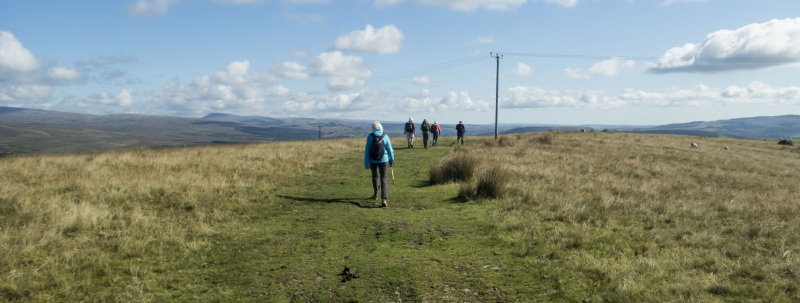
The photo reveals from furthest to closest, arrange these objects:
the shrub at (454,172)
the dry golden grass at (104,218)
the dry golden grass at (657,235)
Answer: the shrub at (454,172), the dry golden grass at (104,218), the dry golden grass at (657,235)

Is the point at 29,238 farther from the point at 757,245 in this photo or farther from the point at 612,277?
the point at 757,245

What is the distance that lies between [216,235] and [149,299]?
287 cm

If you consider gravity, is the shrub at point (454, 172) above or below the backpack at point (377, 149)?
below

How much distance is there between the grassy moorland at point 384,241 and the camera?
16.7ft

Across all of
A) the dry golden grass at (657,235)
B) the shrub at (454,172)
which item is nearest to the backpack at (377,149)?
the dry golden grass at (657,235)

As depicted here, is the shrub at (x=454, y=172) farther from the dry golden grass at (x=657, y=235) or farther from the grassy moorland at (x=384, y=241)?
the dry golden grass at (x=657, y=235)

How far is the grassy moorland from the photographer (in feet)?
16.7

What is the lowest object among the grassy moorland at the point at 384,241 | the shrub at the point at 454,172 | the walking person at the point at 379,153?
the grassy moorland at the point at 384,241

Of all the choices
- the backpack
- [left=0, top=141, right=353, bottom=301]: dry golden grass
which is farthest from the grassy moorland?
the backpack

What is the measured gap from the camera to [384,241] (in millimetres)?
7309

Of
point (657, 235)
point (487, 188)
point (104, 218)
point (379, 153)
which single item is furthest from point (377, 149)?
point (657, 235)

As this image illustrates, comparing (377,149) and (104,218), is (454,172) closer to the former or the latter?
(377,149)

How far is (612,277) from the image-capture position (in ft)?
17.3

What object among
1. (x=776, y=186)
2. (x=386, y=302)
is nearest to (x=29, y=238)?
(x=386, y=302)
